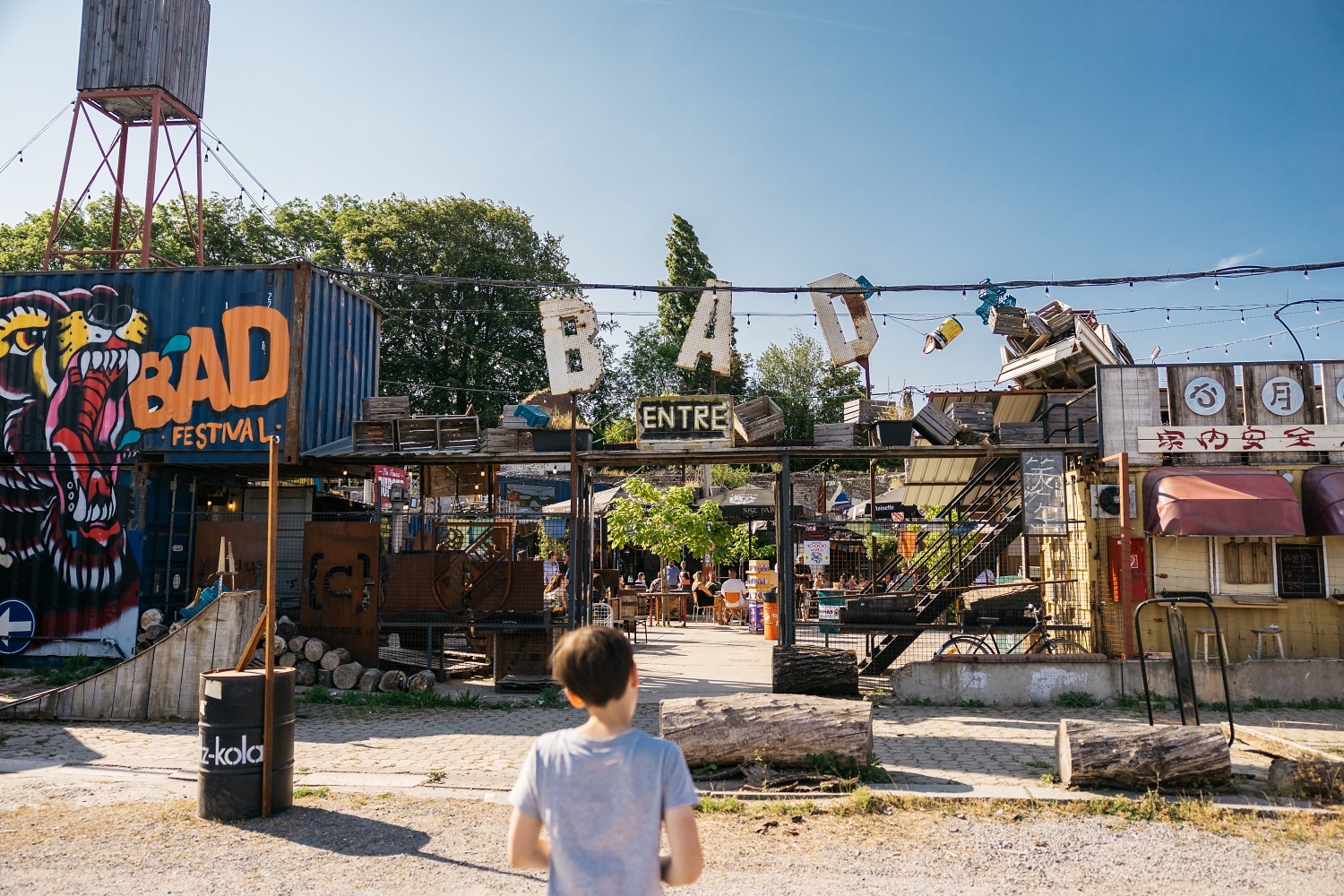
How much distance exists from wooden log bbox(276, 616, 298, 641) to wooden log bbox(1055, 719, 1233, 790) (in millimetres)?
10877

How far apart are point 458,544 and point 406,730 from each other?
4.73 m

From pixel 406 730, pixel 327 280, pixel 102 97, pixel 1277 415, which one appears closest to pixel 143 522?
pixel 327 280

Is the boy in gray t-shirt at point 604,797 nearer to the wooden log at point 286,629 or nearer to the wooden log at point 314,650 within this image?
the wooden log at point 314,650

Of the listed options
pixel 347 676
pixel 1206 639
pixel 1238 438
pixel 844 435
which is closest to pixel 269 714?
pixel 347 676

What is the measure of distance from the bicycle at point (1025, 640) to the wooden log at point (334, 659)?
27.6ft

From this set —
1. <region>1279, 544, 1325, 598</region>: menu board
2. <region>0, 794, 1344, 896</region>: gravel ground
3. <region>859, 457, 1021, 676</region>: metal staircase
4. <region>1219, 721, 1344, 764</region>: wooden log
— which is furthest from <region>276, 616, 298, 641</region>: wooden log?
<region>1279, 544, 1325, 598</region>: menu board

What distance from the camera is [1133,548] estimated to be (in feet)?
43.7

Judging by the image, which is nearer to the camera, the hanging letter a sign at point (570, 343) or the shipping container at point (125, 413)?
the hanging letter a sign at point (570, 343)

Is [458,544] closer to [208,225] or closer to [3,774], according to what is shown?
[3,774]

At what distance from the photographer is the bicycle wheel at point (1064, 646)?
519 inches

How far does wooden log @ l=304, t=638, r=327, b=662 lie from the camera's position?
44.7 ft

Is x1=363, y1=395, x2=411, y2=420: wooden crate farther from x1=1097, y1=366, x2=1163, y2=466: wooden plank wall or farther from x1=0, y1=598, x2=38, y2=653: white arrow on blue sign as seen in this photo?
x1=1097, y1=366, x2=1163, y2=466: wooden plank wall

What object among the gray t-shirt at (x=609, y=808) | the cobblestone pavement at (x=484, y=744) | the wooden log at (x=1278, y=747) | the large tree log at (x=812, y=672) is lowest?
the cobblestone pavement at (x=484, y=744)

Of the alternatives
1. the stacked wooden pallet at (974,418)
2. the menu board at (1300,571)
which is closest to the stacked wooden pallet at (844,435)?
the stacked wooden pallet at (974,418)
